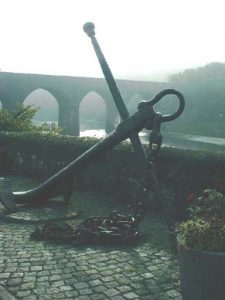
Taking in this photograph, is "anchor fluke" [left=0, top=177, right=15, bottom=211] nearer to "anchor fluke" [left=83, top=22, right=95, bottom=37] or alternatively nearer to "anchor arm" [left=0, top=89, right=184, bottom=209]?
"anchor arm" [left=0, top=89, right=184, bottom=209]

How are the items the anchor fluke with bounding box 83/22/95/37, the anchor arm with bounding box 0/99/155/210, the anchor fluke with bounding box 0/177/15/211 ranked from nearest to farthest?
the anchor arm with bounding box 0/99/155/210
the anchor fluke with bounding box 83/22/95/37
the anchor fluke with bounding box 0/177/15/211

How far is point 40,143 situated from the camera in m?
11.3

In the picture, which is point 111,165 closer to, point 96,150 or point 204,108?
point 96,150

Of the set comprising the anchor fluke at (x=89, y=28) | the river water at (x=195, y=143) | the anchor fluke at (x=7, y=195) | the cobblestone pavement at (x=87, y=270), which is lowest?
the river water at (x=195, y=143)

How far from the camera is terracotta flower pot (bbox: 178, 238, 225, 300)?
3.44m

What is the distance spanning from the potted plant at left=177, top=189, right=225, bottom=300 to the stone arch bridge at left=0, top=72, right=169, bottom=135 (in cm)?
3197

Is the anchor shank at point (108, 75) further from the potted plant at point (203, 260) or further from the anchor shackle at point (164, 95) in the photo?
the potted plant at point (203, 260)

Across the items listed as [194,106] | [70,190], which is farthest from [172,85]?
[70,190]

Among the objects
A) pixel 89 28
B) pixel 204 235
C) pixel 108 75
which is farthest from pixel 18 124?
pixel 204 235

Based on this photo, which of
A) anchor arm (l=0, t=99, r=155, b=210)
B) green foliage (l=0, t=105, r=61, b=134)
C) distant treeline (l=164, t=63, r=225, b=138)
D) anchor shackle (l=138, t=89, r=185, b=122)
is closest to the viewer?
anchor shackle (l=138, t=89, r=185, b=122)

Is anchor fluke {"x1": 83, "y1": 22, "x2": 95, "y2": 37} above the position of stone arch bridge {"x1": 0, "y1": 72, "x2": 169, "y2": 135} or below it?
below

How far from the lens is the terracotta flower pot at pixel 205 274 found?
135 inches

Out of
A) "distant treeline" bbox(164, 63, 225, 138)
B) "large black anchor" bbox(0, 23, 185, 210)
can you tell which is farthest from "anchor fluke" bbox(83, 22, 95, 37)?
"distant treeline" bbox(164, 63, 225, 138)

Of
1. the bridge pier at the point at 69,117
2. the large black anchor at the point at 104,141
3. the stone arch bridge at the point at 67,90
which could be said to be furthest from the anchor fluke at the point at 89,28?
the bridge pier at the point at 69,117
